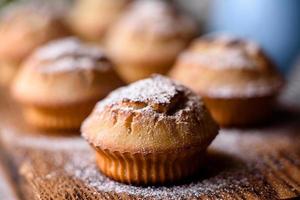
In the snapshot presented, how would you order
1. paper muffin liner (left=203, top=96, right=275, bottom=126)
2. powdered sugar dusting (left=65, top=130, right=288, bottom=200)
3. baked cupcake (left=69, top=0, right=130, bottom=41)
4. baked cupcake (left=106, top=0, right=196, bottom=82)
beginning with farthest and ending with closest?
baked cupcake (left=69, top=0, right=130, bottom=41), baked cupcake (left=106, top=0, right=196, bottom=82), paper muffin liner (left=203, top=96, right=275, bottom=126), powdered sugar dusting (left=65, top=130, right=288, bottom=200)

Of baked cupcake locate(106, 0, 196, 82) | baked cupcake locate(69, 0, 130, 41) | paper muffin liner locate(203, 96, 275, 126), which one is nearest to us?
paper muffin liner locate(203, 96, 275, 126)

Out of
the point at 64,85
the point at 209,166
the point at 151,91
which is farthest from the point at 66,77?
the point at 209,166

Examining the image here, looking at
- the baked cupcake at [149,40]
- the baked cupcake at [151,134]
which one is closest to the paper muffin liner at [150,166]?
the baked cupcake at [151,134]

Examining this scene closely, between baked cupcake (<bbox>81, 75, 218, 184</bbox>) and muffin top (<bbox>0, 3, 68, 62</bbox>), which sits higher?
muffin top (<bbox>0, 3, 68, 62</bbox>)

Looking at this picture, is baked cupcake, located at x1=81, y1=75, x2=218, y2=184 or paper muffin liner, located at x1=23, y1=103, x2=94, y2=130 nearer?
baked cupcake, located at x1=81, y1=75, x2=218, y2=184


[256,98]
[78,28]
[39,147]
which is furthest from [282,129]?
[78,28]

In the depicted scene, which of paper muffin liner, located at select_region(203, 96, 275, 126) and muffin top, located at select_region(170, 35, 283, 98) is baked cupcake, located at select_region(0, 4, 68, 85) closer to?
muffin top, located at select_region(170, 35, 283, 98)

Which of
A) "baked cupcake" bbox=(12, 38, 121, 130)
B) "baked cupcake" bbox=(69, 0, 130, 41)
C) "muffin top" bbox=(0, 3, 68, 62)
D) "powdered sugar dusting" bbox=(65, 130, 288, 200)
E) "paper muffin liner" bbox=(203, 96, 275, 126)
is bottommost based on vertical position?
"powdered sugar dusting" bbox=(65, 130, 288, 200)

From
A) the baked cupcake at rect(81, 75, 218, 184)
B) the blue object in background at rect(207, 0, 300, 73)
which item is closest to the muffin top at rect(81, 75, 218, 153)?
the baked cupcake at rect(81, 75, 218, 184)
